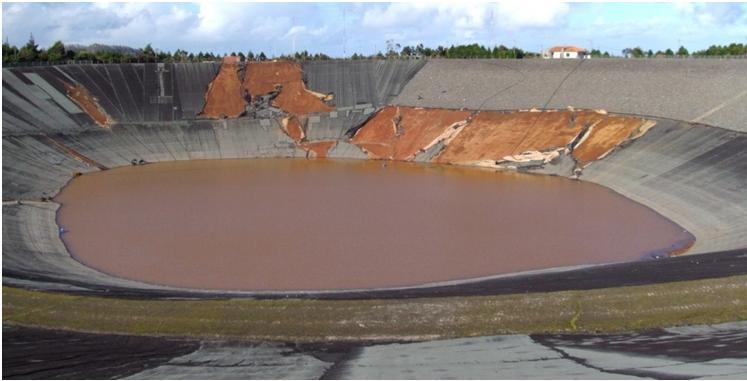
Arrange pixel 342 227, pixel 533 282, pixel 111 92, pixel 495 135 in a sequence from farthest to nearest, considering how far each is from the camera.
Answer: pixel 111 92, pixel 495 135, pixel 342 227, pixel 533 282

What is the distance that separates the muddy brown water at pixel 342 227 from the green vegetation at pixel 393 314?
4201mm

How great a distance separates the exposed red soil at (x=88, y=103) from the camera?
49.1 m

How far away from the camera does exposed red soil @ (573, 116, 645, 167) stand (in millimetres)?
41562

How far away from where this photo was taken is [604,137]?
42.8 meters

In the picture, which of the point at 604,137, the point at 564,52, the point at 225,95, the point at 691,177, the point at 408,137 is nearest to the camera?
the point at 691,177

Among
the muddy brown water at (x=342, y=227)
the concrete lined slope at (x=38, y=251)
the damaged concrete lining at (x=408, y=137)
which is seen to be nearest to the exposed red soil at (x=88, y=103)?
the damaged concrete lining at (x=408, y=137)

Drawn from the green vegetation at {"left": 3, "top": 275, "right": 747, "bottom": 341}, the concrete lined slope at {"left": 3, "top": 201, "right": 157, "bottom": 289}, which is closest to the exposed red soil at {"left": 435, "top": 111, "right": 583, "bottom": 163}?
the concrete lined slope at {"left": 3, "top": 201, "right": 157, "bottom": 289}

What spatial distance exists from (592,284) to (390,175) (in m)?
23.9

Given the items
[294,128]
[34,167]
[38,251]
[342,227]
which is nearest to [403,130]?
[294,128]

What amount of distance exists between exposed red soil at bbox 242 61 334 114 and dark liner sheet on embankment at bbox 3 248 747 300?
32926 mm

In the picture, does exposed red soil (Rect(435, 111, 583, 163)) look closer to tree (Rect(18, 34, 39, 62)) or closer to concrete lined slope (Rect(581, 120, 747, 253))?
concrete lined slope (Rect(581, 120, 747, 253))

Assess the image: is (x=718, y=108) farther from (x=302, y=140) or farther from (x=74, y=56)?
(x=74, y=56)

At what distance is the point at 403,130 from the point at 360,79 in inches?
318

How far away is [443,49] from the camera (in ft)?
235
